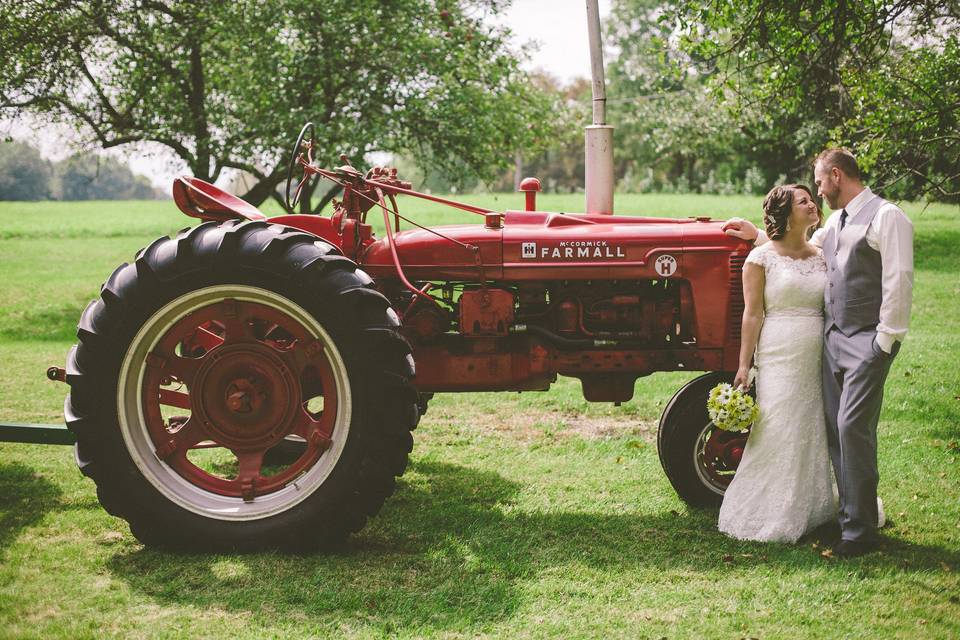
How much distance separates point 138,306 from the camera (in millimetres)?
4137

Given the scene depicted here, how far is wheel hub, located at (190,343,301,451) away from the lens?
14.2ft

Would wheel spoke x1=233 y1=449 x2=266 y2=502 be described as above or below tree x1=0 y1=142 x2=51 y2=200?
below

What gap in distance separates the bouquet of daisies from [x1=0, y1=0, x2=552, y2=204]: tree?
712 cm

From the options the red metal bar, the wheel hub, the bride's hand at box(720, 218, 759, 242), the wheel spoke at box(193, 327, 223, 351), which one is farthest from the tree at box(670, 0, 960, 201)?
the wheel hub

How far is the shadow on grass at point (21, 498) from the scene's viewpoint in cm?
460

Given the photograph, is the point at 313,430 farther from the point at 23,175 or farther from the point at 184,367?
the point at 23,175

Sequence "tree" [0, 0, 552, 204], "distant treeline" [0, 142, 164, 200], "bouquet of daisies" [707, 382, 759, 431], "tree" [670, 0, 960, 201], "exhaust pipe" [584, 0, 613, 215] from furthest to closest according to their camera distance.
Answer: "distant treeline" [0, 142, 164, 200] < "tree" [0, 0, 552, 204] < "tree" [670, 0, 960, 201] < "exhaust pipe" [584, 0, 613, 215] < "bouquet of daisies" [707, 382, 759, 431]

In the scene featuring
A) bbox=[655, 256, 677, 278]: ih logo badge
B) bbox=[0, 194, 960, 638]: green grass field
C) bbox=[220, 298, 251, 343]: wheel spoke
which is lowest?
bbox=[0, 194, 960, 638]: green grass field

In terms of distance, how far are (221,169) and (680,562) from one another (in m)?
9.89

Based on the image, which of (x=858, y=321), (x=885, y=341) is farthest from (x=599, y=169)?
(x=885, y=341)

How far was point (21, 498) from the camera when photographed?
16.6 ft

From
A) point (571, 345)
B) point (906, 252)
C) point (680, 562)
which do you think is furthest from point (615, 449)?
point (906, 252)

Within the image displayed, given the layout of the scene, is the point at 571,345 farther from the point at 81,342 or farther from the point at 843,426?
the point at 81,342

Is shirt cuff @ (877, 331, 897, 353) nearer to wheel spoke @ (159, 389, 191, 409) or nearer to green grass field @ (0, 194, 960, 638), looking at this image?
green grass field @ (0, 194, 960, 638)
